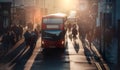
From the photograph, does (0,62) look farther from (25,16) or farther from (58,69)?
(25,16)

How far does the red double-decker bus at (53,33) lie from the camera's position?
136ft

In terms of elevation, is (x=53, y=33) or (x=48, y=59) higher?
(x=53, y=33)

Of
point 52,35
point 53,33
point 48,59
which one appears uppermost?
point 53,33

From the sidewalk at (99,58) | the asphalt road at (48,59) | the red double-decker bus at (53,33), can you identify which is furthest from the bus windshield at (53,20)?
the sidewalk at (99,58)

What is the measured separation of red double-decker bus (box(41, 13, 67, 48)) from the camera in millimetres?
41312

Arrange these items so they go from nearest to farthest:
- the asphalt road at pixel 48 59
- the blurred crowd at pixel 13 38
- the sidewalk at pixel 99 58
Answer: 1. the asphalt road at pixel 48 59
2. the sidewalk at pixel 99 58
3. the blurred crowd at pixel 13 38

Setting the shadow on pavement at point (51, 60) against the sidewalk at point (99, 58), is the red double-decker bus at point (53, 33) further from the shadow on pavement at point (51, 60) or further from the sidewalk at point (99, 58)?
the sidewalk at point (99, 58)

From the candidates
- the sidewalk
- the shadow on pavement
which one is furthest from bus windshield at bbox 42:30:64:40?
the sidewalk

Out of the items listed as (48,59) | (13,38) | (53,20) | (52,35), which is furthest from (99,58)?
(13,38)

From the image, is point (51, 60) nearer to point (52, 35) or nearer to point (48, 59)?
point (48, 59)

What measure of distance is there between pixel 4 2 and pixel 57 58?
34.0 meters

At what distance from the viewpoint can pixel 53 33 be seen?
136 feet

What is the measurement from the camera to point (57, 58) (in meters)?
35.1

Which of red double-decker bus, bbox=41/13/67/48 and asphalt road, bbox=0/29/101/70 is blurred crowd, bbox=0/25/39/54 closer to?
asphalt road, bbox=0/29/101/70
